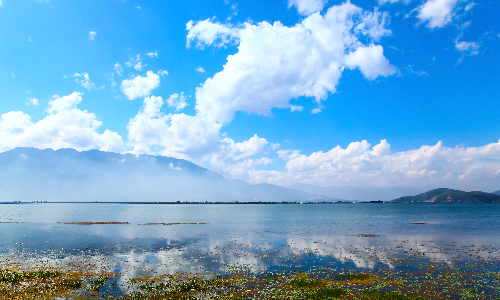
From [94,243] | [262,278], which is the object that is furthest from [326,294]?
[94,243]

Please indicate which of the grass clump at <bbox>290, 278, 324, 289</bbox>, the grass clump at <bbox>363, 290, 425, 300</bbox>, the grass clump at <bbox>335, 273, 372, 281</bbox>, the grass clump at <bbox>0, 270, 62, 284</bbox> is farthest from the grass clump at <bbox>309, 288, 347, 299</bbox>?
the grass clump at <bbox>0, 270, 62, 284</bbox>

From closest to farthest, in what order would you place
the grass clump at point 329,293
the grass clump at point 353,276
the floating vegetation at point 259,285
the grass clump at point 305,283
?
1. the grass clump at point 329,293
2. the floating vegetation at point 259,285
3. the grass clump at point 305,283
4. the grass clump at point 353,276

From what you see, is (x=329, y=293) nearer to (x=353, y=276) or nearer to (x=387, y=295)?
(x=387, y=295)

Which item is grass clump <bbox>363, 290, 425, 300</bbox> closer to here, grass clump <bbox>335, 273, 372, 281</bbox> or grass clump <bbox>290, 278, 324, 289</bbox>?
grass clump <bbox>335, 273, 372, 281</bbox>

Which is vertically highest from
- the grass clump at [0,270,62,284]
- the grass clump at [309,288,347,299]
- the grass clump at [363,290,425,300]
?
the grass clump at [363,290,425,300]

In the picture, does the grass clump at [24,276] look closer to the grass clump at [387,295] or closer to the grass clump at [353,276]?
the grass clump at [353,276]

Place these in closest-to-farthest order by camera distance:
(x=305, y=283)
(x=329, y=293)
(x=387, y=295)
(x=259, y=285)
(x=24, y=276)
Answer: (x=387, y=295) → (x=329, y=293) → (x=259, y=285) → (x=305, y=283) → (x=24, y=276)

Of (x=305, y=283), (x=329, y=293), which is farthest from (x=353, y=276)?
(x=329, y=293)

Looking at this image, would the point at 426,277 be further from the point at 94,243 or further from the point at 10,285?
the point at 94,243

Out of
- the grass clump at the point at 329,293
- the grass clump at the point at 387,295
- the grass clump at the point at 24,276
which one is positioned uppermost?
the grass clump at the point at 387,295

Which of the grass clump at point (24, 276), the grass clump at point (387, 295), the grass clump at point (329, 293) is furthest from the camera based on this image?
the grass clump at point (24, 276)

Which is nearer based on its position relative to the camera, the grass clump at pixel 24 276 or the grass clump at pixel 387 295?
the grass clump at pixel 387 295

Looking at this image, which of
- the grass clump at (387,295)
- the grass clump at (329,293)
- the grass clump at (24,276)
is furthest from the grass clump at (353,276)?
the grass clump at (24,276)

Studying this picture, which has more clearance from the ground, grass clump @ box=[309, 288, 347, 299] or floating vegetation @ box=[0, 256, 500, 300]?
grass clump @ box=[309, 288, 347, 299]
